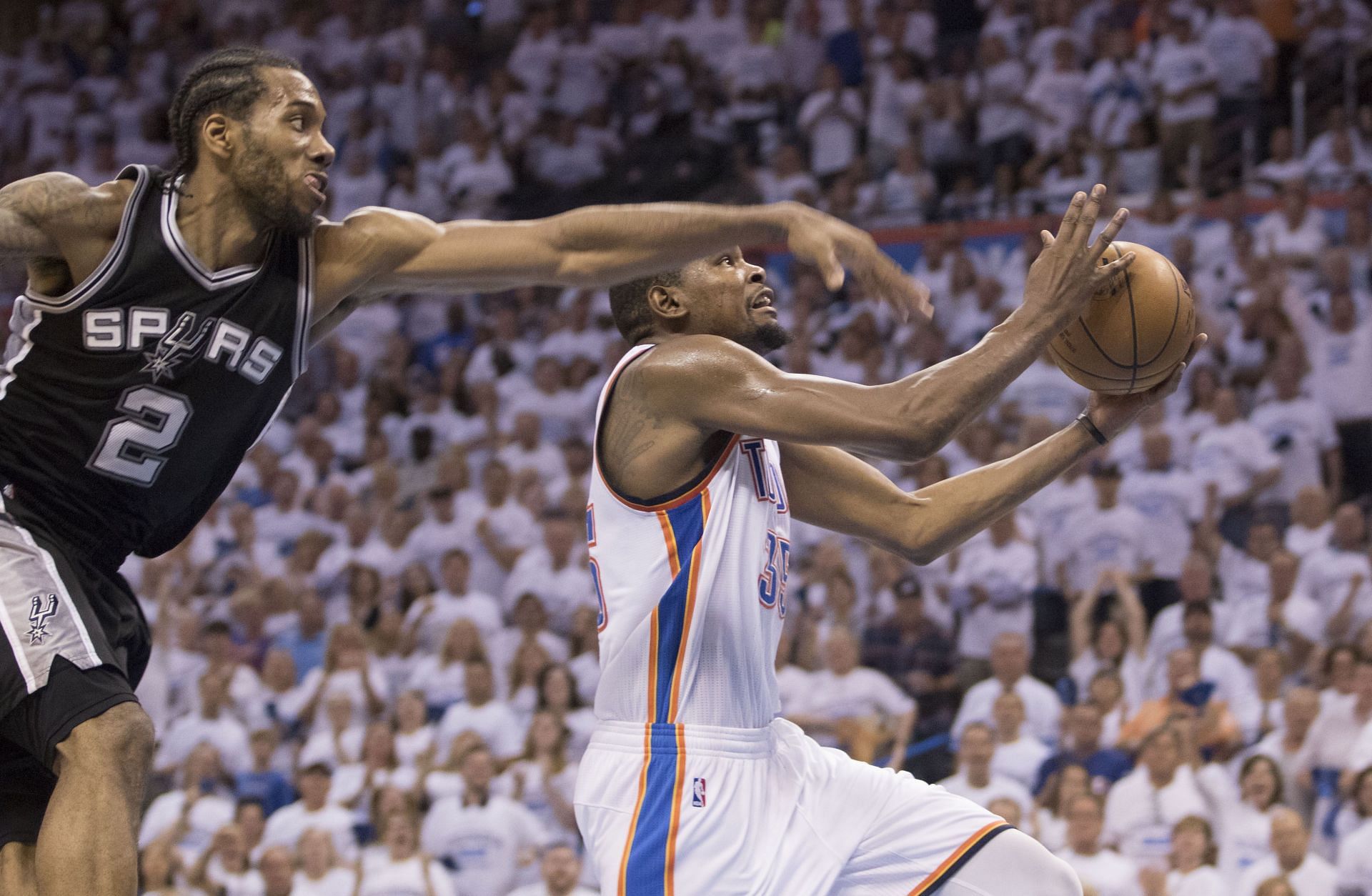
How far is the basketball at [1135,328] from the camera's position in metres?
3.75


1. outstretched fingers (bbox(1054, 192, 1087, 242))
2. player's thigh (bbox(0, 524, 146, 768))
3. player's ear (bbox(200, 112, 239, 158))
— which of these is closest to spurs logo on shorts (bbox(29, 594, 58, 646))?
player's thigh (bbox(0, 524, 146, 768))

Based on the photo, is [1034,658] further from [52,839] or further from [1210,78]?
[52,839]

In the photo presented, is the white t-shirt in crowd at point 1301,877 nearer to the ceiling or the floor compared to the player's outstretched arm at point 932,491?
nearer to the floor

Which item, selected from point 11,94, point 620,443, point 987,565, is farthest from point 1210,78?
point 11,94

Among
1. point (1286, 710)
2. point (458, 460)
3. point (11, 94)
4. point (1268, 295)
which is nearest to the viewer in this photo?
point (1286, 710)

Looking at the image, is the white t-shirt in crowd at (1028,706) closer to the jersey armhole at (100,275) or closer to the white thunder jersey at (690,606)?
the white thunder jersey at (690,606)

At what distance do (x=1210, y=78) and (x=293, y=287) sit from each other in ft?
31.6

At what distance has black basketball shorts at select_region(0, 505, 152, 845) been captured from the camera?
313 cm

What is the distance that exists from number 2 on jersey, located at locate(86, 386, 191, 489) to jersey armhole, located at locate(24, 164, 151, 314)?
219 mm

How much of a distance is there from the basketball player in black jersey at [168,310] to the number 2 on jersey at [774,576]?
764 millimetres

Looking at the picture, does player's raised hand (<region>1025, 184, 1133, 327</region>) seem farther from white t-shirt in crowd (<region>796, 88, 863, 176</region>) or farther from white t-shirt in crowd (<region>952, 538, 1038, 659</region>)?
white t-shirt in crowd (<region>796, 88, 863, 176</region>)

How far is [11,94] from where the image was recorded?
53.8 feet

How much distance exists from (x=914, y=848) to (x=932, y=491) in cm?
97

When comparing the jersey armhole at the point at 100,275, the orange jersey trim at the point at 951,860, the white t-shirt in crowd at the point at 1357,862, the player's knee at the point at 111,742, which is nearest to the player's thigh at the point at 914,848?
the orange jersey trim at the point at 951,860
